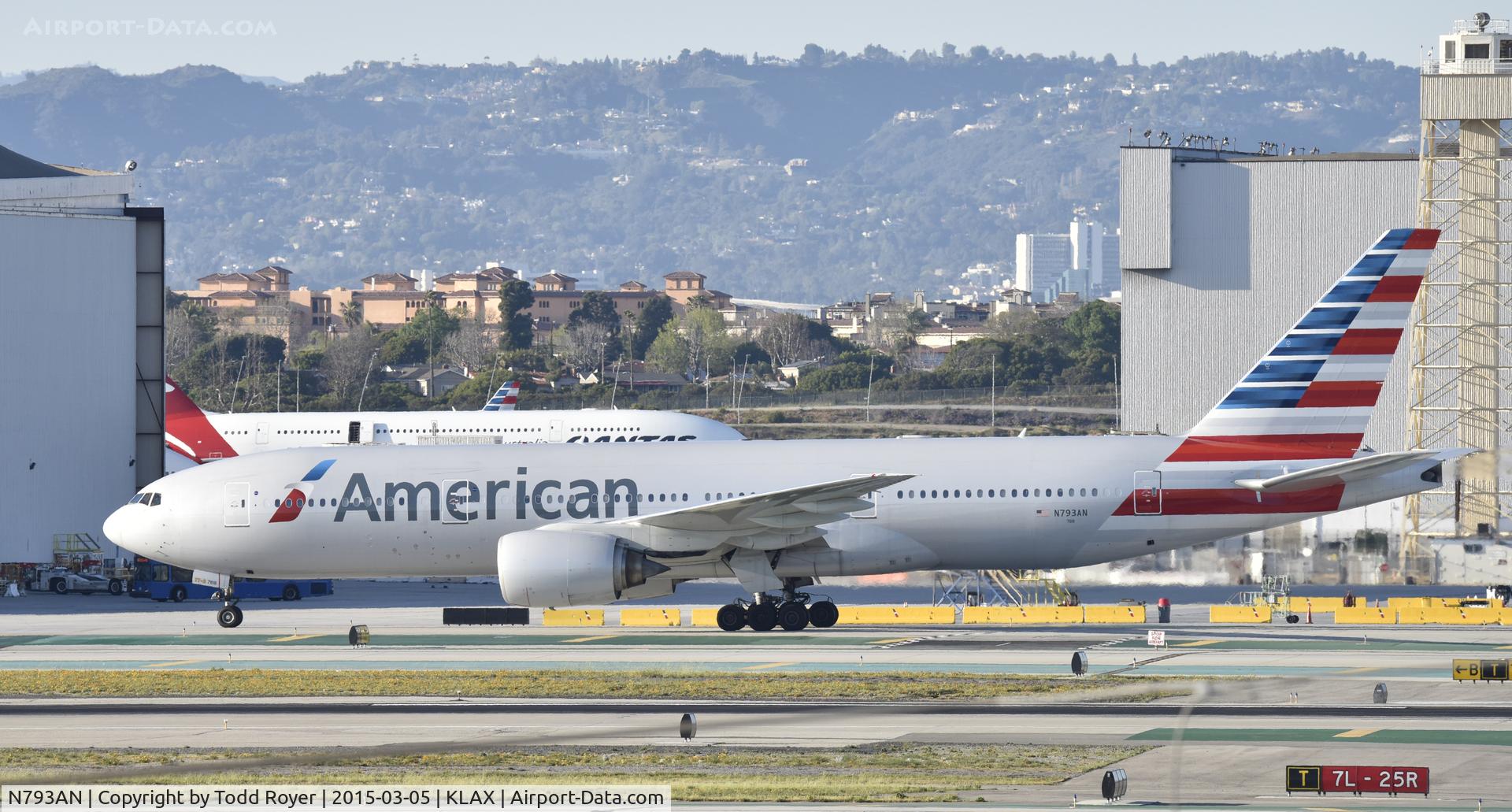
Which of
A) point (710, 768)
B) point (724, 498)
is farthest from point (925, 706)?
point (724, 498)

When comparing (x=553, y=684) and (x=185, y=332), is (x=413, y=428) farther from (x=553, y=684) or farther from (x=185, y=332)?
(x=185, y=332)

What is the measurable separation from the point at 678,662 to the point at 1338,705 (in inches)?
461

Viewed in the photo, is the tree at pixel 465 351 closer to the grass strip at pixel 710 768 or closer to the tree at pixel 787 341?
the tree at pixel 787 341

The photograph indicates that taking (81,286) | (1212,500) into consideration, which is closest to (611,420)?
(81,286)

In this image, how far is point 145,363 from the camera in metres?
56.9

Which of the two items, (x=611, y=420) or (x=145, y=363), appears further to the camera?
(x=611, y=420)

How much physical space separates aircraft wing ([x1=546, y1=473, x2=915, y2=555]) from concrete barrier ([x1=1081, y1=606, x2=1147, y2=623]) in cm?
678

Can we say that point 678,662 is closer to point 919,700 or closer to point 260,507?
point 919,700

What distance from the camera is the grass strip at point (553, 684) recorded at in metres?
27.8

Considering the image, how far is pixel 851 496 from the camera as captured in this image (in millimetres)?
34969

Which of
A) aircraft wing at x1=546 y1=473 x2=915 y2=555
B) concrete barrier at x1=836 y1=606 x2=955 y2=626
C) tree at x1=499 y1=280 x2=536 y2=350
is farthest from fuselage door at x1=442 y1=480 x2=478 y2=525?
tree at x1=499 y1=280 x2=536 y2=350

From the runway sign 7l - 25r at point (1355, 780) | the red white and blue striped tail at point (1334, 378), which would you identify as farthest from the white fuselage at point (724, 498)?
the runway sign 7l - 25r at point (1355, 780)

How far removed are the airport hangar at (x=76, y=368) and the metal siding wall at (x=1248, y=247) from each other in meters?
35.1

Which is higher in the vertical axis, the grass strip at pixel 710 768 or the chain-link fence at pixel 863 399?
the chain-link fence at pixel 863 399
